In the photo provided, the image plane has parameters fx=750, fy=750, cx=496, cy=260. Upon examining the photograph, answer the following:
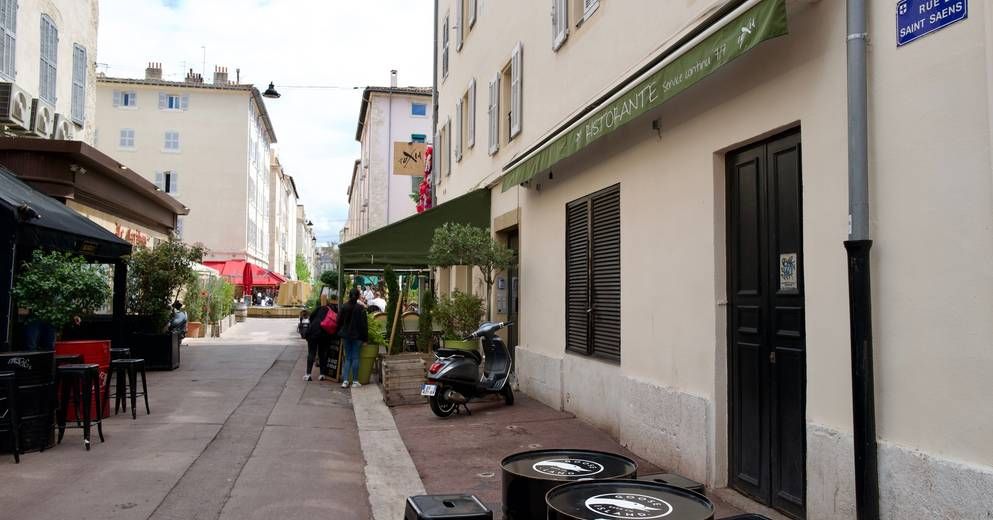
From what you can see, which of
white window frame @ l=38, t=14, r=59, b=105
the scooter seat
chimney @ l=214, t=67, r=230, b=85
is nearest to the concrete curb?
the scooter seat

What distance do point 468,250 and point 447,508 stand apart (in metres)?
9.16

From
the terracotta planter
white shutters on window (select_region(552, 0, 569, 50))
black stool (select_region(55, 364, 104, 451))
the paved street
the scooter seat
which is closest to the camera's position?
the paved street

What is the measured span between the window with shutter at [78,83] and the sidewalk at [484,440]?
1192cm

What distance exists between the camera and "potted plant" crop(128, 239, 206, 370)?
47.3ft

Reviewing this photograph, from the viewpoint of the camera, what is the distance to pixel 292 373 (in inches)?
590

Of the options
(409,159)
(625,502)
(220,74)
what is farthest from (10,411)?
(220,74)

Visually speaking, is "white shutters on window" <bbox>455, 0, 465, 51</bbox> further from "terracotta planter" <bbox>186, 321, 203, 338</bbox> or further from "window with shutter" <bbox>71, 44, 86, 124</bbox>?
"terracotta planter" <bbox>186, 321, 203, 338</bbox>

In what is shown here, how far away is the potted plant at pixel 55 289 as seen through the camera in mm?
7969

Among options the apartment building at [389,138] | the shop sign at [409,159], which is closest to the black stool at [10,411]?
the shop sign at [409,159]

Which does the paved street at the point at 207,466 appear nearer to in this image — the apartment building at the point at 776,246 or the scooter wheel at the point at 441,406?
the scooter wheel at the point at 441,406

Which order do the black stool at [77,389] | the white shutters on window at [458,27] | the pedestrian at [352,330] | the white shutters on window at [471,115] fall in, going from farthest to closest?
the white shutters on window at [458,27], the white shutters on window at [471,115], the pedestrian at [352,330], the black stool at [77,389]

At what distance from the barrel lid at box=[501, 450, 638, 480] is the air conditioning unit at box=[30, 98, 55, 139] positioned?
1393 centimetres

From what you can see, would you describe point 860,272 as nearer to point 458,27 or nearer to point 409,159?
point 458,27

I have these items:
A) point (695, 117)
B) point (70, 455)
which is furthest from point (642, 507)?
point (70, 455)
